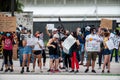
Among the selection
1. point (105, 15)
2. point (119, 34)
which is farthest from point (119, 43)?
point (105, 15)

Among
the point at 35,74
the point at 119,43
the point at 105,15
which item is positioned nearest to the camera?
the point at 35,74

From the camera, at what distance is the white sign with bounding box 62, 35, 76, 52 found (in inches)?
824

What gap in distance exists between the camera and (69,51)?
2108cm

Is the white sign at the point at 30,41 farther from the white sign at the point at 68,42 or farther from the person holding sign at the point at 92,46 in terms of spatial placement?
the person holding sign at the point at 92,46

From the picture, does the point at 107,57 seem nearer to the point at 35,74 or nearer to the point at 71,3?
the point at 35,74

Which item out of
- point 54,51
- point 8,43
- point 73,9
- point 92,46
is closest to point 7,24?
point 8,43

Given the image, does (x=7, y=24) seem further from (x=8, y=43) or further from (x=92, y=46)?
(x=92, y=46)

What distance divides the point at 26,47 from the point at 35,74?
48.1 inches

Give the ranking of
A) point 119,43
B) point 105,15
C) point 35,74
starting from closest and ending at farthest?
point 35,74, point 119,43, point 105,15

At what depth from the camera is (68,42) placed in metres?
→ 21.0

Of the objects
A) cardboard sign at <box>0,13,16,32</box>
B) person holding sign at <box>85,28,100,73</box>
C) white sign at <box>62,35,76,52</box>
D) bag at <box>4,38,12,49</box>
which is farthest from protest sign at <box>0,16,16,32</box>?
person holding sign at <box>85,28,100,73</box>

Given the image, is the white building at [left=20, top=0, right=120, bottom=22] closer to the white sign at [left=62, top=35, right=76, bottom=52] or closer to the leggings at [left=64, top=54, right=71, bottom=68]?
the leggings at [left=64, top=54, right=71, bottom=68]

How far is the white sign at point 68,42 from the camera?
20.9 metres

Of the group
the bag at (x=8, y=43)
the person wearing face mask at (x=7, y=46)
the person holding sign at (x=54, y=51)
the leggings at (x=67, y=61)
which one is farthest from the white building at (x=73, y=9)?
the person holding sign at (x=54, y=51)
